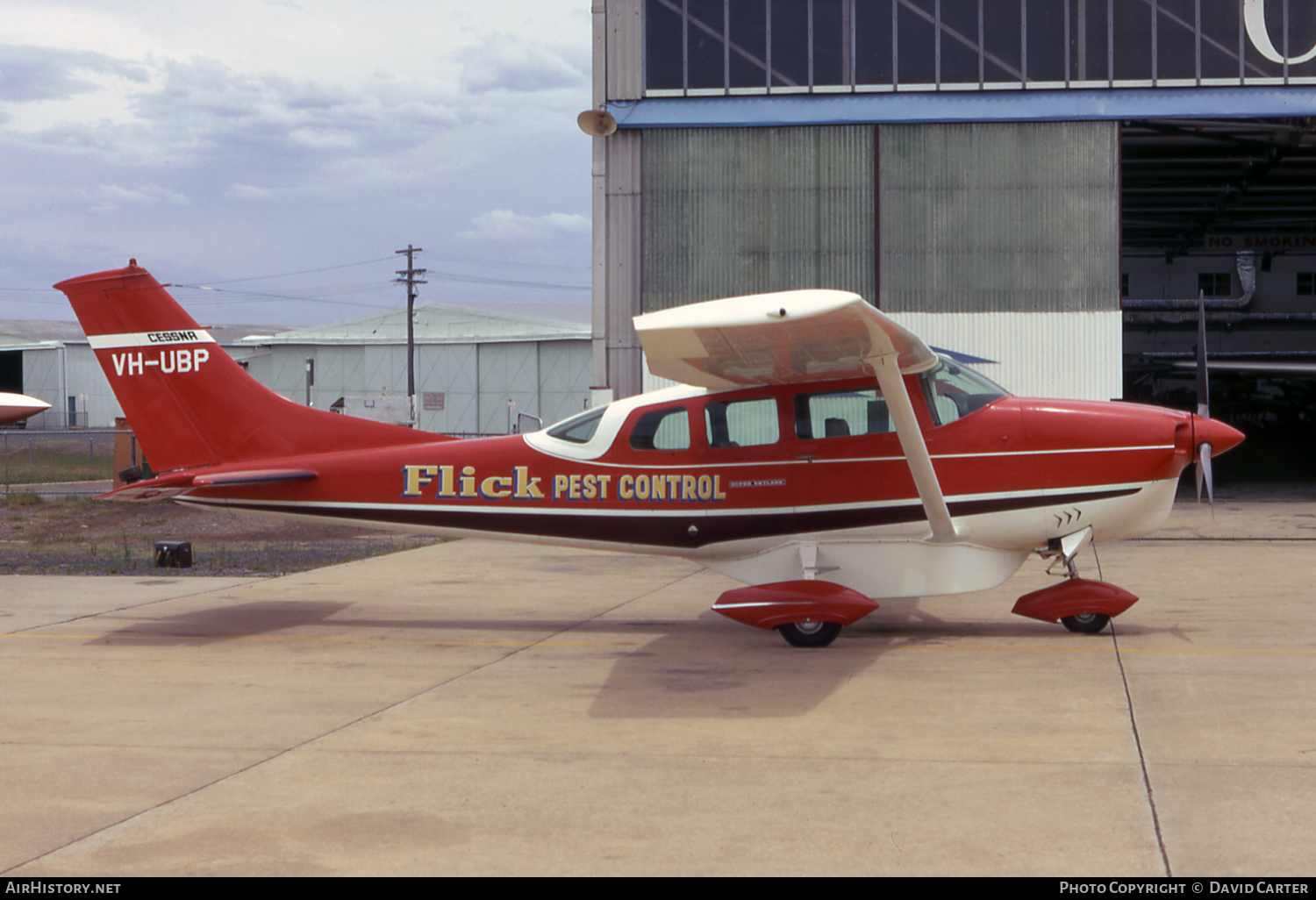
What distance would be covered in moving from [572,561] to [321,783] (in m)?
9.72

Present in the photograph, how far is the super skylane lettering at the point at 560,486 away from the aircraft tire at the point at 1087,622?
2.97 meters

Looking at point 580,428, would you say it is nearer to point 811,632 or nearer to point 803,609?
point 803,609

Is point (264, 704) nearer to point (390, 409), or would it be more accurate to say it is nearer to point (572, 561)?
point (572, 561)

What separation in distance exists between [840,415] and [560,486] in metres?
2.40

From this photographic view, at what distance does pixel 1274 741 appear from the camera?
19.7 ft

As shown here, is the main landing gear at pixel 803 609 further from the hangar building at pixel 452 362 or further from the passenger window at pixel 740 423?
the hangar building at pixel 452 362

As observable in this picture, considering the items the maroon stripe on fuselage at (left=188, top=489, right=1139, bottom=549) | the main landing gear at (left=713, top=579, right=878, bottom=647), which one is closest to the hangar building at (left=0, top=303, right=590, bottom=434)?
the maroon stripe on fuselage at (left=188, top=489, right=1139, bottom=549)

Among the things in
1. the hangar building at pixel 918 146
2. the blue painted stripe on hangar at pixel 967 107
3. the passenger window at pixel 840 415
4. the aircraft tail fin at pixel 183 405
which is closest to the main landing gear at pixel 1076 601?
the passenger window at pixel 840 415

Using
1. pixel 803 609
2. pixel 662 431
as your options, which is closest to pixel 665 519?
pixel 662 431

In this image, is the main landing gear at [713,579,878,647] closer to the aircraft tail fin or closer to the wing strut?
the wing strut

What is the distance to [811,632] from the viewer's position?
9023 mm

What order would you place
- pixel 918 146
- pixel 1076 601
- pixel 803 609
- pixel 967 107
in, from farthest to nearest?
pixel 918 146 → pixel 967 107 → pixel 1076 601 → pixel 803 609

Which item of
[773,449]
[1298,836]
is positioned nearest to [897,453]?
[773,449]

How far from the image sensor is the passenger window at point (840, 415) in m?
9.20
